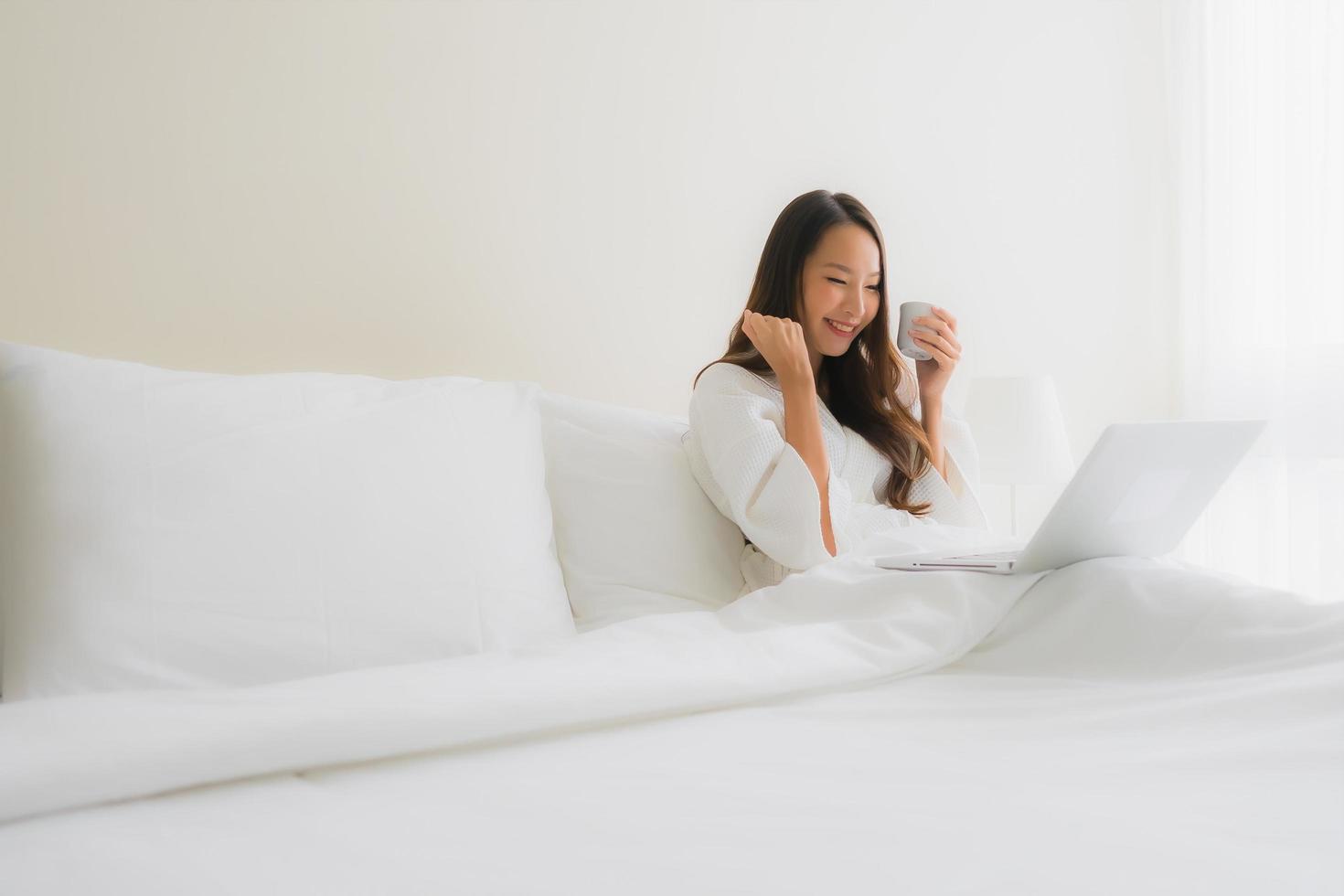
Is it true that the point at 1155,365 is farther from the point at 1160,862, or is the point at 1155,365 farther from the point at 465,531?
the point at 1160,862

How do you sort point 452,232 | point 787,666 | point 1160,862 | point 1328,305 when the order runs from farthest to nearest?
point 1328,305
point 452,232
point 787,666
point 1160,862

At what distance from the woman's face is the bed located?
0.61 m

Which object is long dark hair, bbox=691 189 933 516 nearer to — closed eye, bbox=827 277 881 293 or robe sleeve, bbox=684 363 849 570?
closed eye, bbox=827 277 881 293

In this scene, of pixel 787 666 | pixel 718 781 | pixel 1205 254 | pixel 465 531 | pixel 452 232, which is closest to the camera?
pixel 718 781

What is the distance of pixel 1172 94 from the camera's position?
2973mm

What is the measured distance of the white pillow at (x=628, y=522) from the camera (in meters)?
1.62

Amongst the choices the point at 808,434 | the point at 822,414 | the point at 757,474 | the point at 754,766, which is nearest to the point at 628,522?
the point at 757,474

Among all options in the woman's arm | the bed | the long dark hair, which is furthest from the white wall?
the woman's arm

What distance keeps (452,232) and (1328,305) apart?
7.15 ft

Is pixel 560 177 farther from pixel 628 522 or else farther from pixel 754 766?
pixel 754 766

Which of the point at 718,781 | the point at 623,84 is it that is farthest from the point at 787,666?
the point at 623,84

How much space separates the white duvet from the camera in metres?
0.61

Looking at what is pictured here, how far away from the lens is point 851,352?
210cm

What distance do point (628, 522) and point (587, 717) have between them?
79 cm
